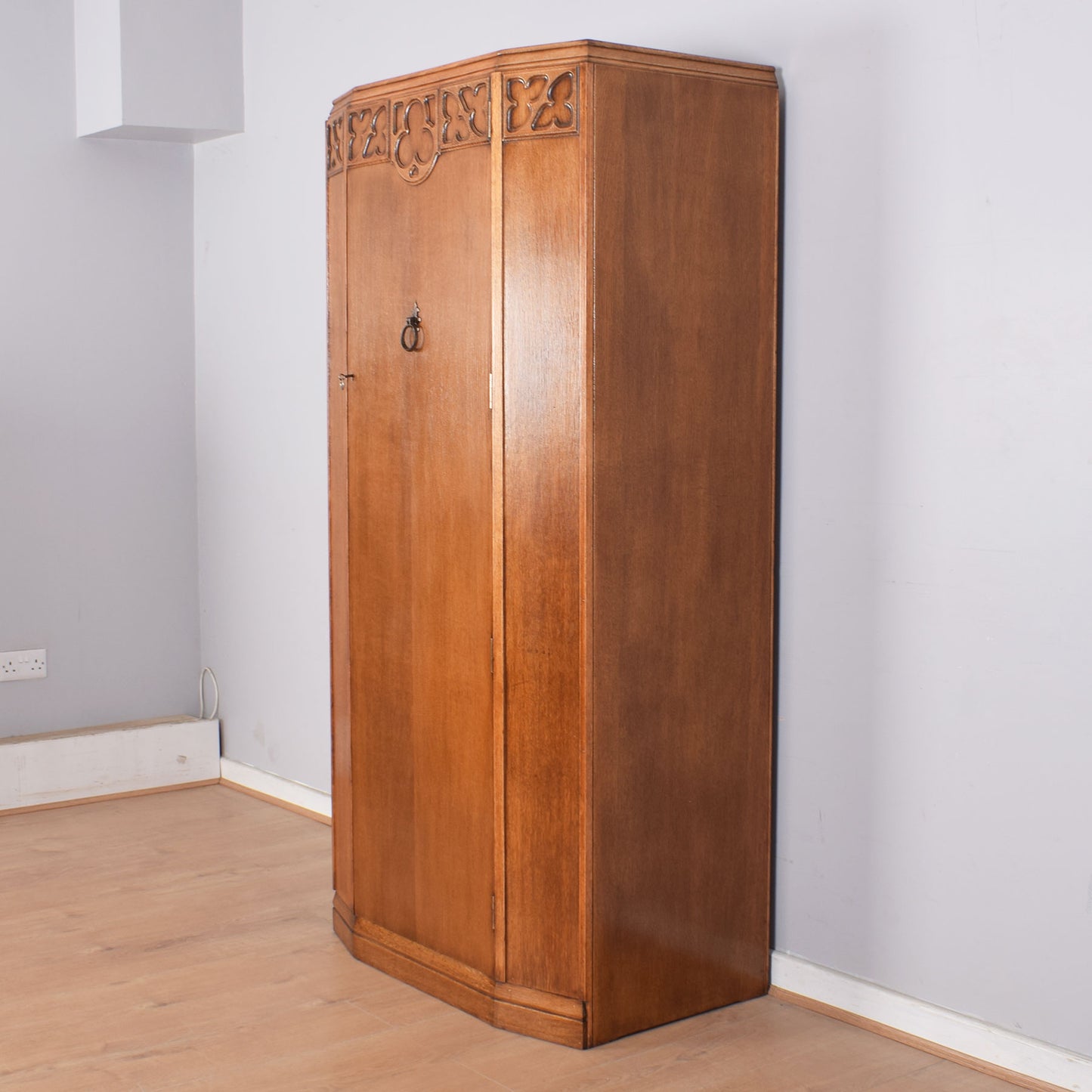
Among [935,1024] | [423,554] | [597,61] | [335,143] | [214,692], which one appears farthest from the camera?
[214,692]

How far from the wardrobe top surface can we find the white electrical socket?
2456 mm

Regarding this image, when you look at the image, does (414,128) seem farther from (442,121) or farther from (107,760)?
(107,760)

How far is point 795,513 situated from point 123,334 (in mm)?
2673

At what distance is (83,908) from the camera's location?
10.8ft

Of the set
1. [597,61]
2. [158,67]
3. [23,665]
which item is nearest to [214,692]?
[23,665]

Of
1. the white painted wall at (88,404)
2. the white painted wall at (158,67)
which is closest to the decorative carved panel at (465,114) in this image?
the white painted wall at (158,67)

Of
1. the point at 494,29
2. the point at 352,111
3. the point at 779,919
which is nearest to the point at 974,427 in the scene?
the point at 779,919

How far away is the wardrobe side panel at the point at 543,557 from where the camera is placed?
8.05 ft

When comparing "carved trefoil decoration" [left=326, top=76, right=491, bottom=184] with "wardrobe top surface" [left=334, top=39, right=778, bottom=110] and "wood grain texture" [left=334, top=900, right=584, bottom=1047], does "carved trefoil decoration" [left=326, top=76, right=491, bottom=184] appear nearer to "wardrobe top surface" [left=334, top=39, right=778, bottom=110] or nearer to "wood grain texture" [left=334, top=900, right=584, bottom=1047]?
"wardrobe top surface" [left=334, top=39, right=778, bottom=110]

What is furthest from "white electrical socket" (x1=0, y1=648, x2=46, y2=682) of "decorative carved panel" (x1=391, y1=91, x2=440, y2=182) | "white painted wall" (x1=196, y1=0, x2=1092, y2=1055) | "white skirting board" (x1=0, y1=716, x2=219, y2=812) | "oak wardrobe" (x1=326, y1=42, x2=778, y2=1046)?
"white painted wall" (x1=196, y1=0, x2=1092, y2=1055)

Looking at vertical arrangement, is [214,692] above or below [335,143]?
below

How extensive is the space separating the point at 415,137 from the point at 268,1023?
1792mm

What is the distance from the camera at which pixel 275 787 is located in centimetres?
430

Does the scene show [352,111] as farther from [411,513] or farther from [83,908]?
[83,908]
